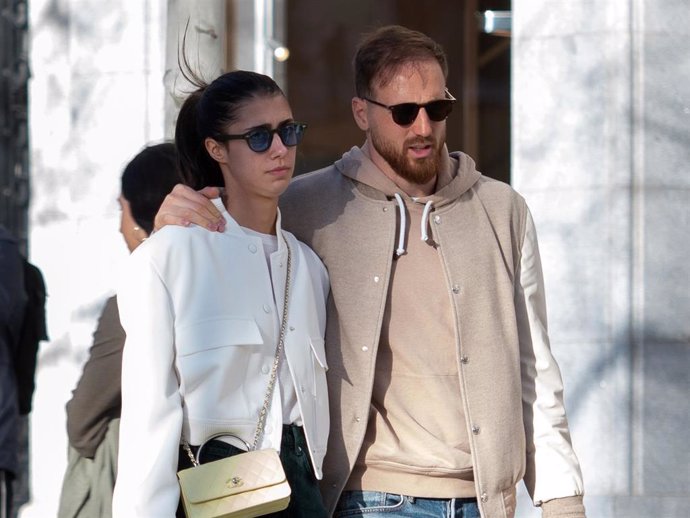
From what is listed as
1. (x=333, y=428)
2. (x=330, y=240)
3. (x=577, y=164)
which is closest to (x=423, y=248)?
(x=330, y=240)

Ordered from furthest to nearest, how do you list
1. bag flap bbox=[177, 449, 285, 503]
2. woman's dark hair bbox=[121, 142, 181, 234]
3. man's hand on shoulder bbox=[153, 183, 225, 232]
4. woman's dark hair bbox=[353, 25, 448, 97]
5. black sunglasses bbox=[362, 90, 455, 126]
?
woman's dark hair bbox=[121, 142, 181, 234] < woman's dark hair bbox=[353, 25, 448, 97] < black sunglasses bbox=[362, 90, 455, 126] < man's hand on shoulder bbox=[153, 183, 225, 232] < bag flap bbox=[177, 449, 285, 503]

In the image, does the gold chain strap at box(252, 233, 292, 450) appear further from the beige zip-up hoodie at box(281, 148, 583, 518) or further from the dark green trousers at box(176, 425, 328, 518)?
the beige zip-up hoodie at box(281, 148, 583, 518)

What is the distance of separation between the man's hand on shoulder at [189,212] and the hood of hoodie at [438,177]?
767mm

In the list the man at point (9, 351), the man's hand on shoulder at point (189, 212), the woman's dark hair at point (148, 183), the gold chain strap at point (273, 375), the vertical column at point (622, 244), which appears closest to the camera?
the gold chain strap at point (273, 375)

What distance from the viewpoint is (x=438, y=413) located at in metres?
4.14

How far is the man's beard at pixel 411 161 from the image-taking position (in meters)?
4.32

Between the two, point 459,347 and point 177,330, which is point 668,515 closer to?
point 459,347

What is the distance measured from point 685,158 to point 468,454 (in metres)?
3.61

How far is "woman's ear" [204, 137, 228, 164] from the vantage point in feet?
12.6

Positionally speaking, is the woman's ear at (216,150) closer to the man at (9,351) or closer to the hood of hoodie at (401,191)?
the hood of hoodie at (401,191)

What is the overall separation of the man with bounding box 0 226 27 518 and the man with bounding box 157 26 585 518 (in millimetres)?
1599

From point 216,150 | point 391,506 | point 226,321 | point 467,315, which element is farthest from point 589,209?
point 226,321

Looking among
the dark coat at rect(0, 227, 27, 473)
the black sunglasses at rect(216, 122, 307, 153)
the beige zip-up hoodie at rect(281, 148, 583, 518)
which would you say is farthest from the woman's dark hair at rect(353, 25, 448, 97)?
the dark coat at rect(0, 227, 27, 473)

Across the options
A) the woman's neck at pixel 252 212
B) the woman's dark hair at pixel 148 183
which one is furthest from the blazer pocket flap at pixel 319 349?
the woman's dark hair at pixel 148 183
